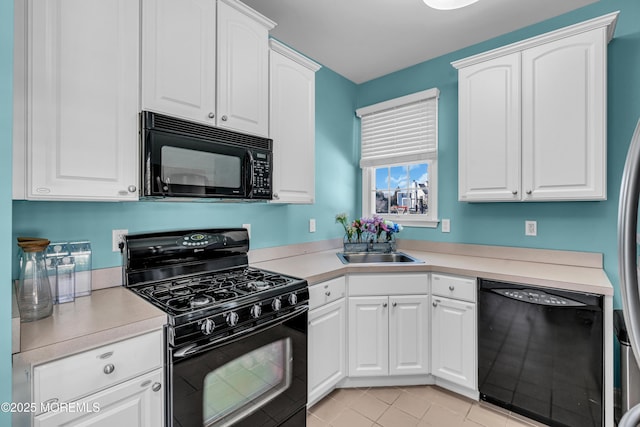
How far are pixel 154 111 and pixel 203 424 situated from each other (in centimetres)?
140

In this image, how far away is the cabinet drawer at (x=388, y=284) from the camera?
217 centimetres

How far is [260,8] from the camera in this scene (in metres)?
2.14

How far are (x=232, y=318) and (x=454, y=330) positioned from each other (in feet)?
5.01

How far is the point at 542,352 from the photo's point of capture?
177 cm

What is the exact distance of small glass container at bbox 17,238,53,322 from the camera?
1129mm

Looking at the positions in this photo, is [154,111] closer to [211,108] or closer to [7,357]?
[211,108]

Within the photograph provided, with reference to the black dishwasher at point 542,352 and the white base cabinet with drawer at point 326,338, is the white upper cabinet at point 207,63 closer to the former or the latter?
the white base cabinet with drawer at point 326,338

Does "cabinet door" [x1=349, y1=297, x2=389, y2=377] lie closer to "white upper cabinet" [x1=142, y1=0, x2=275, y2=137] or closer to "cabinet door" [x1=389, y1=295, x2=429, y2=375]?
"cabinet door" [x1=389, y1=295, x2=429, y2=375]

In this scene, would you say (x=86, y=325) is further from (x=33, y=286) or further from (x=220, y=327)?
(x=220, y=327)

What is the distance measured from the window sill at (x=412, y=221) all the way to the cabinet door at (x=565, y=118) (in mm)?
841

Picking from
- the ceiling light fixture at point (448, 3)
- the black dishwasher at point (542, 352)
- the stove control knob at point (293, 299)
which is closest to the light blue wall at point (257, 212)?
the stove control knob at point (293, 299)

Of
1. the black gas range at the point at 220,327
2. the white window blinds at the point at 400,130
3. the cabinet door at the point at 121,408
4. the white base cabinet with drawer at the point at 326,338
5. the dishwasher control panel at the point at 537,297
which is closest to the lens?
the cabinet door at the point at 121,408

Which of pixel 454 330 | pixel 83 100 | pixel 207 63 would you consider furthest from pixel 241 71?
pixel 454 330

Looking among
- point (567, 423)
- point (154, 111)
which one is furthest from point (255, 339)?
point (567, 423)
